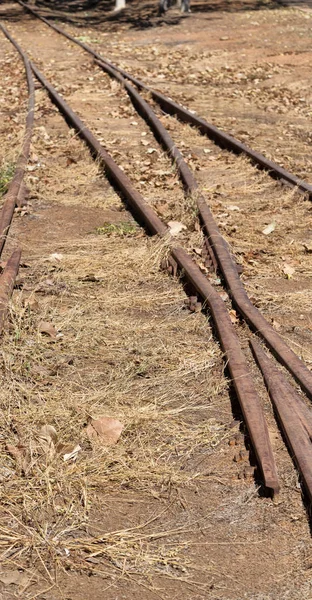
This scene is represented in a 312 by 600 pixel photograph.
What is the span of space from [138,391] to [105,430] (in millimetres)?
500

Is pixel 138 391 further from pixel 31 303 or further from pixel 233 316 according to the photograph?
pixel 31 303

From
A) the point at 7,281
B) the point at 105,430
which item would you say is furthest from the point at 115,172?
the point at 105,430

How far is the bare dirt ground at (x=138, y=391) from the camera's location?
11.6ft

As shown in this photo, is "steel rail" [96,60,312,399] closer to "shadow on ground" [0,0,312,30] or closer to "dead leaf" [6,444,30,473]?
"dead leaf" [6,444,30,473]

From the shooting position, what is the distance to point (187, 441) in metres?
4.38

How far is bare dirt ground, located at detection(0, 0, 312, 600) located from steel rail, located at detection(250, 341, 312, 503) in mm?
83

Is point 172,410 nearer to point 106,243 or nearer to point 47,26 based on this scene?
point 106,243

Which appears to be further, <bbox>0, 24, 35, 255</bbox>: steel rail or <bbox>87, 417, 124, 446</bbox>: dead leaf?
<bbox>0, 24, 35, 255</bbox>: steel rail

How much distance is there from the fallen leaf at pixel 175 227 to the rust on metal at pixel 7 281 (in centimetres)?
142

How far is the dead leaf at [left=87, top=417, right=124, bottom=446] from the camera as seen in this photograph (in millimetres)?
4336

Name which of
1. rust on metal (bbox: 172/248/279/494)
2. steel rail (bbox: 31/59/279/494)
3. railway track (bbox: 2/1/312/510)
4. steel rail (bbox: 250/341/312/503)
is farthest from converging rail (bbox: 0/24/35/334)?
steel rail (bbox: 250/341/312/503)

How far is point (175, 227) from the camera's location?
7660 mm

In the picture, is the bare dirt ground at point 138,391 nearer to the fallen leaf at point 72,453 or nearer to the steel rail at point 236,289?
the fallen leaf at point 72,453

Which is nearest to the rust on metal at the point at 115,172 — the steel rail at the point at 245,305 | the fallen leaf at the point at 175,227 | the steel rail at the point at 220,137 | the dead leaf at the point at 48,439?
the fallen leaf at the point at 175,227
